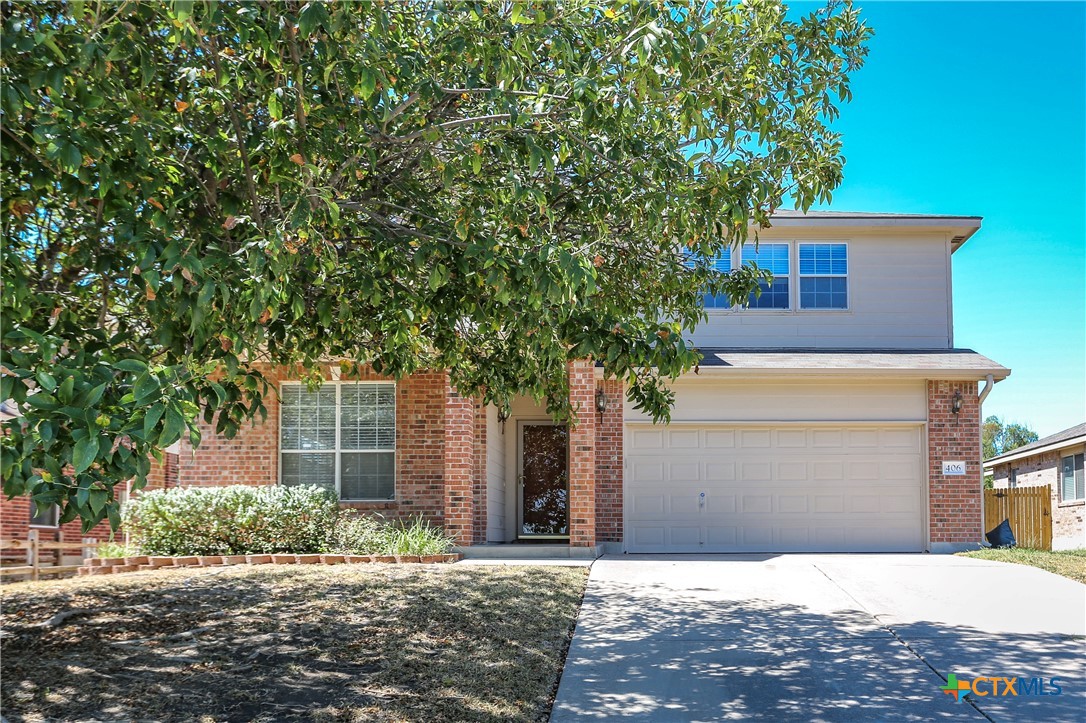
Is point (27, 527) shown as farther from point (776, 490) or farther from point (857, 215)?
point (857, 215)

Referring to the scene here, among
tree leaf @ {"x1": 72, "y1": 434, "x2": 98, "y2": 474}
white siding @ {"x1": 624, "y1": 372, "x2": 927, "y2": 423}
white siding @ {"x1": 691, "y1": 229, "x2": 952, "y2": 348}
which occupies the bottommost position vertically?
tree leaf @ {"x1": 72, "y1": 434, "x2": 98, "y2": 474}

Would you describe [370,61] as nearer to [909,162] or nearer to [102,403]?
[102,403]

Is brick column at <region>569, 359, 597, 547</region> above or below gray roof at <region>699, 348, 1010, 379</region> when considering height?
below

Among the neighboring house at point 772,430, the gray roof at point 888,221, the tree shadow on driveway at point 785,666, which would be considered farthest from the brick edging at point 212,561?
the gray roof at point 888,221

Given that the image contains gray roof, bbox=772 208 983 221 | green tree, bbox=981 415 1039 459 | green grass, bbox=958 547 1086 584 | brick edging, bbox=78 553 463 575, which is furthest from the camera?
green tree, bbox=981 415 1039 459

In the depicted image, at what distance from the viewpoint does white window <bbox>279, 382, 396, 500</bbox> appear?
1524cm

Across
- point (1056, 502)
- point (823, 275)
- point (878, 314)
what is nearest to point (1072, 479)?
point (1056, 502)

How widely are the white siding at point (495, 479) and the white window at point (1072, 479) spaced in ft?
53.3

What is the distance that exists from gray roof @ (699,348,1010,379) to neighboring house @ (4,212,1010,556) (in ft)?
0.12

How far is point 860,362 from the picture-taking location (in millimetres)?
15758

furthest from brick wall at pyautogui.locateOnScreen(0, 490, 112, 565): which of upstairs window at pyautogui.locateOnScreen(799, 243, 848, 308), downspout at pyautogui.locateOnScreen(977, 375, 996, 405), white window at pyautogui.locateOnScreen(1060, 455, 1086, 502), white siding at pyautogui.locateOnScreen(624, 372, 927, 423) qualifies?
white window at pyautogui.locateOnScreen(1060, 455, 1086, 502)

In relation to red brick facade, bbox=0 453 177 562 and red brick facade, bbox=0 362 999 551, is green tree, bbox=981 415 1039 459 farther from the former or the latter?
red brick facade, bbox=0 453 177 562

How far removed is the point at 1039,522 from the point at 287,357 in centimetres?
1570

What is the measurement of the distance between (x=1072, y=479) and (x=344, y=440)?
67.1 ft
